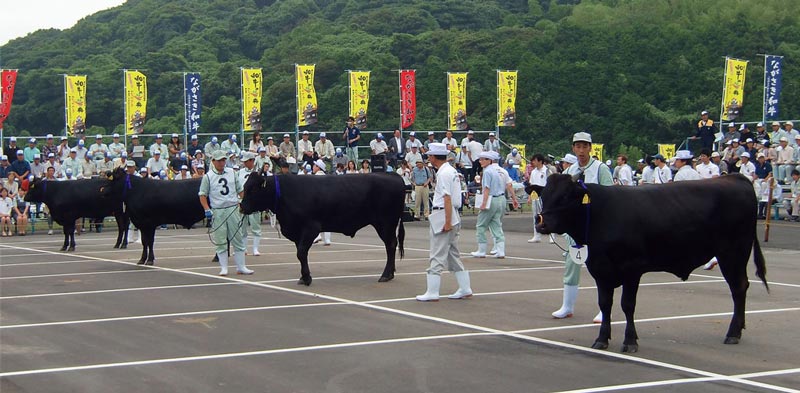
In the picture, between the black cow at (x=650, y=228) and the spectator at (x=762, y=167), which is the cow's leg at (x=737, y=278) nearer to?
the black cow at (x=650, y=228)

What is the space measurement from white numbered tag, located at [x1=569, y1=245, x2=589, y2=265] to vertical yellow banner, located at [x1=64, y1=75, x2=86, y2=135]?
95.7 ft

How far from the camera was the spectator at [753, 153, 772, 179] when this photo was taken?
101 feet

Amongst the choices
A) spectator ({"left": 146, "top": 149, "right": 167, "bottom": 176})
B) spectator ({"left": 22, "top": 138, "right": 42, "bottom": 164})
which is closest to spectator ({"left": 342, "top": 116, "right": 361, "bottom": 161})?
spectator ({"left": 146, "top": 149, "right": 167, "bottom": 176})

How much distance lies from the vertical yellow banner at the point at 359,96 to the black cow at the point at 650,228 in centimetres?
3047

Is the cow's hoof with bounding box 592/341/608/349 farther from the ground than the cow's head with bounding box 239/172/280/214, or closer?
closer

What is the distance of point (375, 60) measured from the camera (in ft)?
235

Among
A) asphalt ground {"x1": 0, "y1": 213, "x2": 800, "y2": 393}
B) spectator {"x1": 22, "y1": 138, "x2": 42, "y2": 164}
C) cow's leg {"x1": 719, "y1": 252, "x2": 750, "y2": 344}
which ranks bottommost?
asphalt ground {"x1": 0, "y1": 213, "x2": 800, "y2": 393}

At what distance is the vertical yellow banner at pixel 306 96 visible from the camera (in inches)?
1590

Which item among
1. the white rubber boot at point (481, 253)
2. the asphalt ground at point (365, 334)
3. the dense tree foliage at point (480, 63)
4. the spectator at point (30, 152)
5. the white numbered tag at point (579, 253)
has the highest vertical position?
the dense tree foliage at point (480, 63)

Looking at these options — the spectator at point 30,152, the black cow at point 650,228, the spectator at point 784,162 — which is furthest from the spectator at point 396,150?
the black cow at point 650,228

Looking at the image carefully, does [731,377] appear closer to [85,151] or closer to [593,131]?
[85,151]

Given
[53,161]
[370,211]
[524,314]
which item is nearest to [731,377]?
[524,314]

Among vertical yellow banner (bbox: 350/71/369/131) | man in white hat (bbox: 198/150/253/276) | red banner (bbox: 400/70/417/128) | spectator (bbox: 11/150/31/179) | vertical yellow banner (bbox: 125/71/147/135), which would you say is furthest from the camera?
red banner (bbox: 400/70/417/128)

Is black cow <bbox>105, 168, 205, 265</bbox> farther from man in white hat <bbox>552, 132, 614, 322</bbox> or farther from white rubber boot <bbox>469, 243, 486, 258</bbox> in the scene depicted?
Result: man in white hat <bbox>552, 132, 614, 322</bbox>
